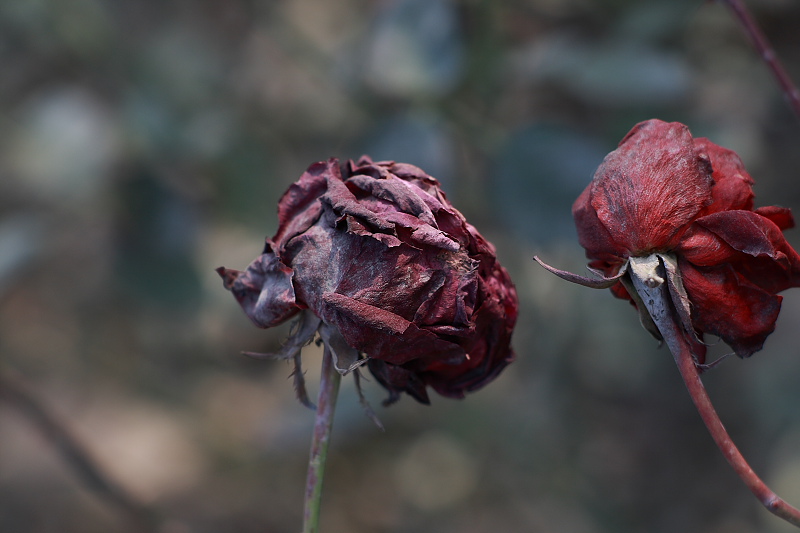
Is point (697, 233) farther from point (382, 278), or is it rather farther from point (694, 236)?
point (382, 278)

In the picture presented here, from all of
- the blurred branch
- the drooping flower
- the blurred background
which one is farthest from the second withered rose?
the blurred branch

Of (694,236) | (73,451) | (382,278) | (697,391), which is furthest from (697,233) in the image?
(73,451)

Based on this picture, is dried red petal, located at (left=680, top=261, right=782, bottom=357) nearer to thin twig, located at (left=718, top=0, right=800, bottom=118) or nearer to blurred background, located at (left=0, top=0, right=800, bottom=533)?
thin twig, located at (left=718, top=0, right=800, bottom=118)

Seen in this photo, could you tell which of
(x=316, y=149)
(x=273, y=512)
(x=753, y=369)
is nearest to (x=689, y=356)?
(x=753, y=369)

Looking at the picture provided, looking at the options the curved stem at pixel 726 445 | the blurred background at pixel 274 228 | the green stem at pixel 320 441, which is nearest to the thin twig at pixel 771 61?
the curved stem at pixel 726 445

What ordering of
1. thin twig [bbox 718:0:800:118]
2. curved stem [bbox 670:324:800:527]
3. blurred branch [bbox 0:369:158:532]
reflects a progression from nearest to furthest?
curved stem [bbox 670:324:800:527] → thin twig [bbox 718:0:800:118] → blurred branch [bbox 0:369:158:532]

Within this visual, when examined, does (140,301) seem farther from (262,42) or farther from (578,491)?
(262,42)
